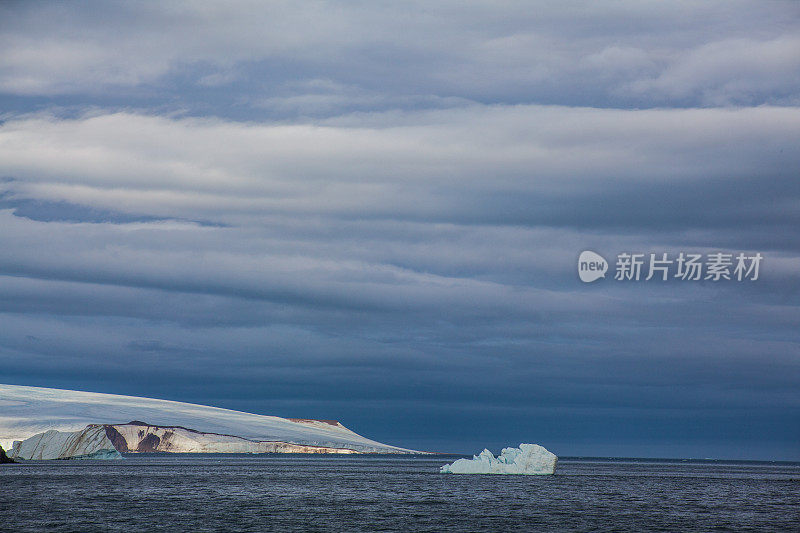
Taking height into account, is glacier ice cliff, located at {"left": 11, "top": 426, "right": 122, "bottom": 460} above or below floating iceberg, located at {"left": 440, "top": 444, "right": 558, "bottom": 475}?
below

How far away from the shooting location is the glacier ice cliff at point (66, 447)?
181875 millimetres

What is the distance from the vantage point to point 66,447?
600 ft

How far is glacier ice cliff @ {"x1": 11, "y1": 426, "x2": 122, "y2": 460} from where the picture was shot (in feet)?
597

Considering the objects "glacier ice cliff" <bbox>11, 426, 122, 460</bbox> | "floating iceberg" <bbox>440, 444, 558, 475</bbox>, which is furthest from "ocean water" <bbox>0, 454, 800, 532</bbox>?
"glacier ice cliff" <bbox>11, 426, 122, 460</bbox>

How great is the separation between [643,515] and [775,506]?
19259 mm

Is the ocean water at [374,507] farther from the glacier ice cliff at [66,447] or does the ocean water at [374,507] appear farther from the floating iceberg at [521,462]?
the glacier ice cliff at [66,447]

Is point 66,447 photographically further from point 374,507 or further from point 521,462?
point 374,507

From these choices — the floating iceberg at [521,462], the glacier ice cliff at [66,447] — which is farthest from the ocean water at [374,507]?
the glacier ice cliff at [66,447]

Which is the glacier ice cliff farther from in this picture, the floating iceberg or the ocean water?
the floating iceberg

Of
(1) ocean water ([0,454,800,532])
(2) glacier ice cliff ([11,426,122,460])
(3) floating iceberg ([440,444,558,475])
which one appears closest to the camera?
(1) ocean water ([0,454,800,532])

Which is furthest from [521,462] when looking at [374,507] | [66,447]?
[66,447]

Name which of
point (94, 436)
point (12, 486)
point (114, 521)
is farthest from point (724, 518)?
point (94, 436)

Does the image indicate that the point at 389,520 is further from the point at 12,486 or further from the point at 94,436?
the point at 94,436

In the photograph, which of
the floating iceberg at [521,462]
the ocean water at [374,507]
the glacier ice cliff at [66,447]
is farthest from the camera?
the glacier ice cliff at [66,447]
